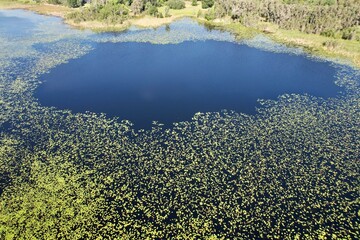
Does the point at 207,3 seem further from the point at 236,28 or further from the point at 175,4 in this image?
the point at 236,28

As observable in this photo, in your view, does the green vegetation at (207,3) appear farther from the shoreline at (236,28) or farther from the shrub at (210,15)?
the shrub at (210,15)

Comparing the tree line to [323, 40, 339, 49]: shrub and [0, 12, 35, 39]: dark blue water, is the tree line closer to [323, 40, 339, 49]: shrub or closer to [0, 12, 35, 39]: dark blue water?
[323, 40, 339, 49]: shrub

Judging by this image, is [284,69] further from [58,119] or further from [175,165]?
[58,119]

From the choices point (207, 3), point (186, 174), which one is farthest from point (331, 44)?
point (186, 174)

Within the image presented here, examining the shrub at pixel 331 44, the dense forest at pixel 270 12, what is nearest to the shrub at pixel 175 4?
the dense forest at pixel 270 12

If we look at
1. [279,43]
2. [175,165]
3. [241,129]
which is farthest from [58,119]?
[279,43]

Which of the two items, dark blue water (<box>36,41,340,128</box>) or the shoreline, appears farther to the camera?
the shoreline

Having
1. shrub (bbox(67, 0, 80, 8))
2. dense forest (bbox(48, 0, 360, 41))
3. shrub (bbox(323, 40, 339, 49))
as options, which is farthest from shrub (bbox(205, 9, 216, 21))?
shrub (bbox(67, 0, 80, 8))
